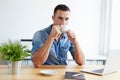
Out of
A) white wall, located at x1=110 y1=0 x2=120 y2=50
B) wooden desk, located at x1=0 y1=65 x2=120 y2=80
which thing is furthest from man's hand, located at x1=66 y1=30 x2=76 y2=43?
white wall, located at x1=110 y1=0 x2=120 y2=50

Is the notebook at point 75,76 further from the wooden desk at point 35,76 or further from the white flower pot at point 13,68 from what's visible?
the white flower pot at point 13,68

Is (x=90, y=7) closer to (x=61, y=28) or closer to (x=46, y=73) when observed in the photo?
(x=61, y=28)

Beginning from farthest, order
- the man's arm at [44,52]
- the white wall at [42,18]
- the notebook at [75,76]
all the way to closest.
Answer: the white wall at [42,18] → the man's arm at [44,52] → the notebook at [75,76]

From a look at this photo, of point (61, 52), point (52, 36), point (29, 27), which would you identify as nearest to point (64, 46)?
point (61, 52)

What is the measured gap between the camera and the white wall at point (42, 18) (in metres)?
3.21

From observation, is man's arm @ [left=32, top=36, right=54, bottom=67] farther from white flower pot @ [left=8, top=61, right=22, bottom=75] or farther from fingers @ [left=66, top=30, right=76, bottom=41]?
white flower pot @ [left=8, top=61, right=22, bottom=75]

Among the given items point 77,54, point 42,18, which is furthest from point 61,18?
point 42,18

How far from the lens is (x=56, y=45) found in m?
2.32

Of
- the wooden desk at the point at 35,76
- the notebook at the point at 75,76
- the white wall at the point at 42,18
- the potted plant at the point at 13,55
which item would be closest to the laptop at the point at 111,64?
the wooden desk at the point at 35,76

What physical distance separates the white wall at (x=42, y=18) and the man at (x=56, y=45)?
100 cm

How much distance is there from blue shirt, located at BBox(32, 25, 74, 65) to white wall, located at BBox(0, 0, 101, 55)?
3.24ft

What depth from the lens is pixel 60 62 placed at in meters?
2.30

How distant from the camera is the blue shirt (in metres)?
2.22

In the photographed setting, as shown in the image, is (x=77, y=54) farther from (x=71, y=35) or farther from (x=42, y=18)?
(x=42, y=18)
